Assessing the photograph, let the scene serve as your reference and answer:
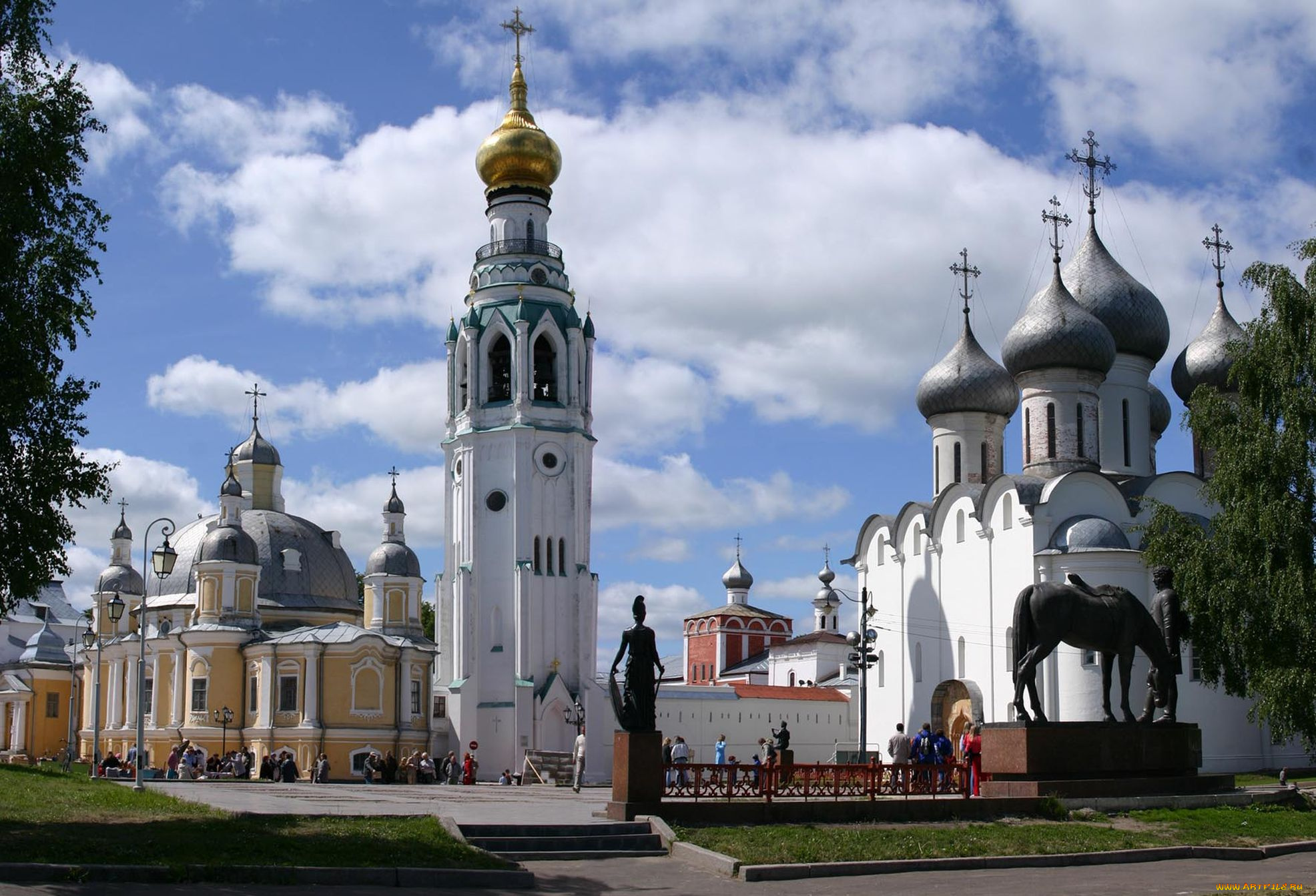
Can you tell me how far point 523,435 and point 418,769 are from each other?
10.9 m

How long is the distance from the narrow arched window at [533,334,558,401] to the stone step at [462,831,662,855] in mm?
33335

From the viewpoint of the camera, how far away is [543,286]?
1903 inches

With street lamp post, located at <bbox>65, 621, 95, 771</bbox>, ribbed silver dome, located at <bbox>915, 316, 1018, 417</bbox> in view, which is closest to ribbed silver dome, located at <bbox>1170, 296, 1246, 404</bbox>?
ribbed silver dome, located at <bbox>915, 316, 1018, 417</bbox>

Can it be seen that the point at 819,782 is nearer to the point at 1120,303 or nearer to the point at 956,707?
the point at 956,707

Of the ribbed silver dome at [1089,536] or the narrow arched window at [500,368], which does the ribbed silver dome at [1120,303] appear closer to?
the ribbed silver dome at [1089,536]

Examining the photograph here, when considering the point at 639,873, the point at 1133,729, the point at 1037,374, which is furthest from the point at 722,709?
the point at 639,873

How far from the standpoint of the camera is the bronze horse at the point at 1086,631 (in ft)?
62.3

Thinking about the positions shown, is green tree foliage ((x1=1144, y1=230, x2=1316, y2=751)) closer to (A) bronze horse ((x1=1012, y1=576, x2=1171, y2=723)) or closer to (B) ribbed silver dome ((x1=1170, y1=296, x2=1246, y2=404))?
(A) bronze horse ((x1=1012, y1=576, x2=1171, y2=723))

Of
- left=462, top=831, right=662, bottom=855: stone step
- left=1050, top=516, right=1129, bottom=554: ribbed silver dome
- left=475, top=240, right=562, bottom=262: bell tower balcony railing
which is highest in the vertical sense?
left=475, top=240, right=562, bottom=262: bell tower balcony railing

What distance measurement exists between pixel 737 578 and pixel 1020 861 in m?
77.8

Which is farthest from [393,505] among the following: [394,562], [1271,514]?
[1271,514]

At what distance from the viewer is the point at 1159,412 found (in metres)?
43.2

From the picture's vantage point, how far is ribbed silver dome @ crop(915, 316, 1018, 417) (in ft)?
139

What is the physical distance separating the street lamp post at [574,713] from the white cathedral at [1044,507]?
8907mm
